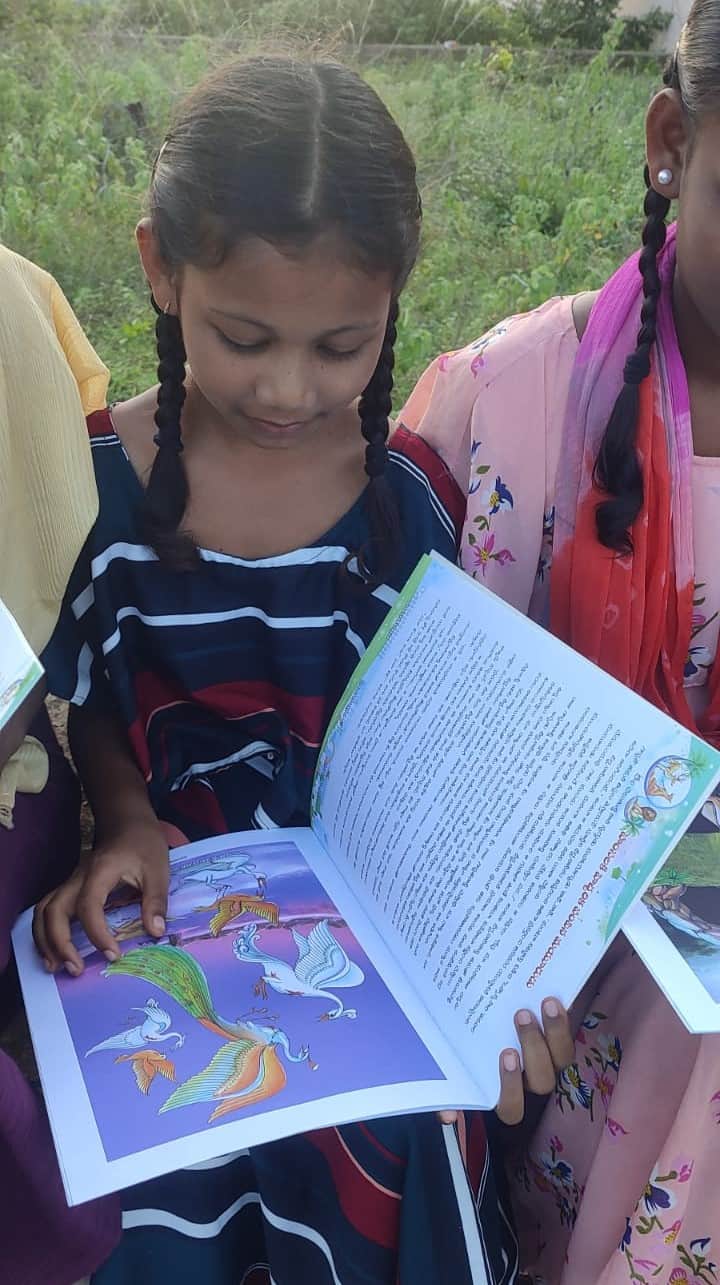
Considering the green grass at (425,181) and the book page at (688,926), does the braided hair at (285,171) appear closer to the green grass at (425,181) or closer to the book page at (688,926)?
the book page at (688,926)

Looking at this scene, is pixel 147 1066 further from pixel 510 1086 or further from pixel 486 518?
pixel 486 518

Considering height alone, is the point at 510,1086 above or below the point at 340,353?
below

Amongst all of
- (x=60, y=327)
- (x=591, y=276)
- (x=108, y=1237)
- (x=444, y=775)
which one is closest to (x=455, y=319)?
(x=591, y=276)

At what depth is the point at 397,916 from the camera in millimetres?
939

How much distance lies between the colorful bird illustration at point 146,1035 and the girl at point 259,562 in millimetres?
89

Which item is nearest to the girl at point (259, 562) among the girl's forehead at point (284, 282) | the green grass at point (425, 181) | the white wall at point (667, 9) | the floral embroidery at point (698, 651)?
the girl's forehead at point (284, 282)

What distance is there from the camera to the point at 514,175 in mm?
3469

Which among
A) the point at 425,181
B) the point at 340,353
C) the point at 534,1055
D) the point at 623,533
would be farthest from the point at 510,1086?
the point at 425,181

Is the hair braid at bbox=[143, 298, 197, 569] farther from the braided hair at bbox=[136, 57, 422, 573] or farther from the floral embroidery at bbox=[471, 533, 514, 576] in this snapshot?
the floral embroidery at bbox=[471, 533, 514, 576]

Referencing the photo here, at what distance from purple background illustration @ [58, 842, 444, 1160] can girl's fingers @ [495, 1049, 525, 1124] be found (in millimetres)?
47

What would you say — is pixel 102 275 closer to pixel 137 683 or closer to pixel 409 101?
pixel 409 101

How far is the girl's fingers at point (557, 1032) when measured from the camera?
2.67 ft

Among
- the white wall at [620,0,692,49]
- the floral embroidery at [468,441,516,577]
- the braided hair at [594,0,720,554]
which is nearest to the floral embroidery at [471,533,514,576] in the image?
the floral embroidery at [468,441,516,577]

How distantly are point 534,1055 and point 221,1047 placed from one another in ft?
0.76
